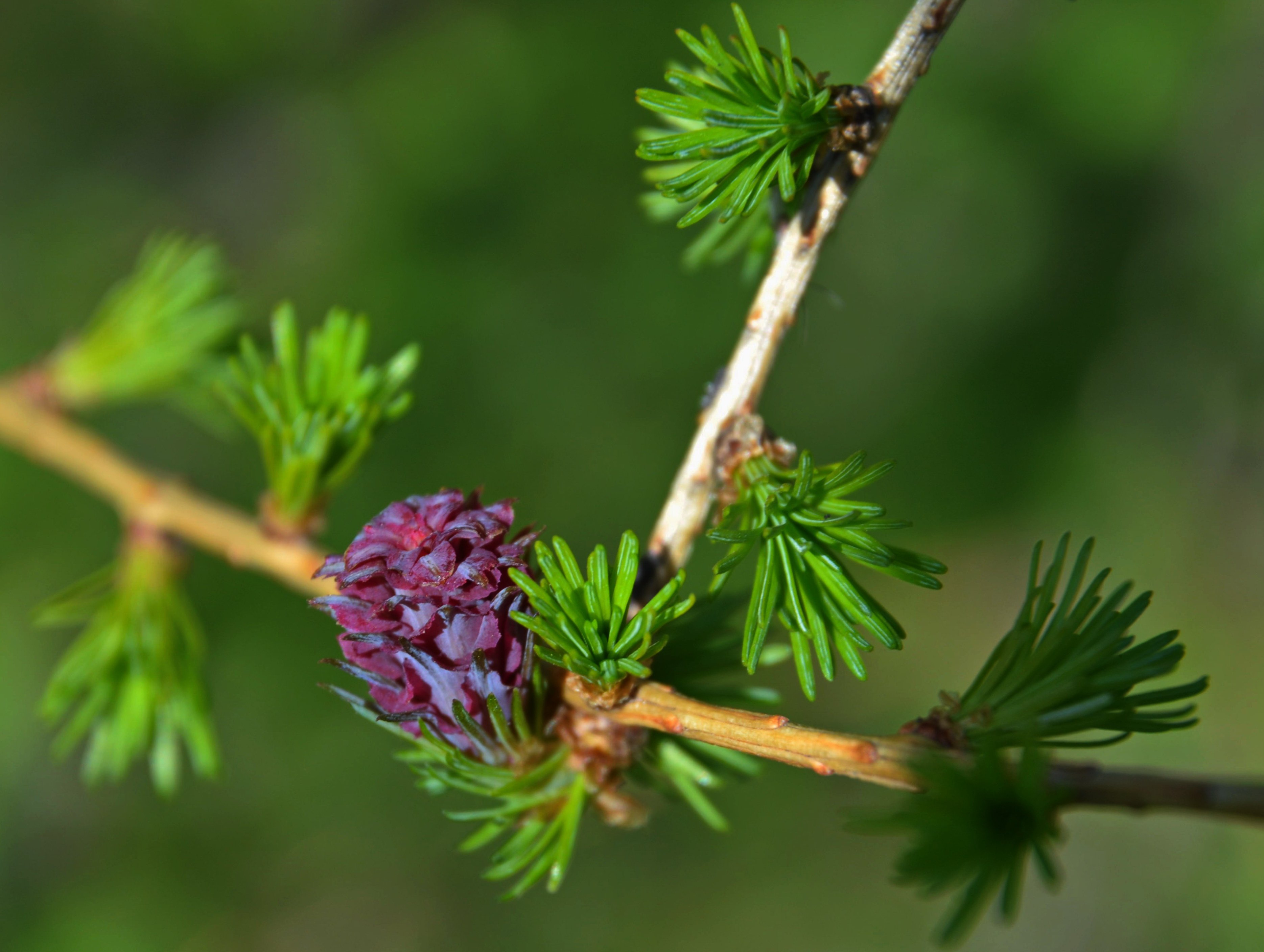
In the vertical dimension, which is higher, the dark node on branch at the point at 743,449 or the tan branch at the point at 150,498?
the dark node on branch at the point at 743,449

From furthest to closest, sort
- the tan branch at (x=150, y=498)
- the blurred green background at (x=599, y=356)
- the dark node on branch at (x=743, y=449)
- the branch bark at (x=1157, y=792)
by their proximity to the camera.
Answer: the blurred green background at (x=599, y=356), the tan branch at (x=150, y=498), the dark node on branch at (x=743, y=449), the branch bark at (x=1157, y=792)

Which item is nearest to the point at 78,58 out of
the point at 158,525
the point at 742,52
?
the point at 158,525

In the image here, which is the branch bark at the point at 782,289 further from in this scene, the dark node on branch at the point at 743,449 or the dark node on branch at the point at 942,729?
the dark node on branch at the point at 942,729

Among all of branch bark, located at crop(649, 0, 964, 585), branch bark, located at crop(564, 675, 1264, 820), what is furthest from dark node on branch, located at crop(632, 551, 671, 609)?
branch bark, located at crop(564, 675, 1264, 820)

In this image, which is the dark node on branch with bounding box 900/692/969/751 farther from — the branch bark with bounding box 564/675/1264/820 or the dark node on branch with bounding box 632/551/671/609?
the dark node on branch with bounding box 632/551/671/609

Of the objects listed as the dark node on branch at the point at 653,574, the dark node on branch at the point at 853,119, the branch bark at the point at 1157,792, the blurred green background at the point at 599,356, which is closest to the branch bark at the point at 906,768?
the branch bark at the point at 1157,792

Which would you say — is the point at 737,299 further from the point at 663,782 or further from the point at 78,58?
the point at 78,58
